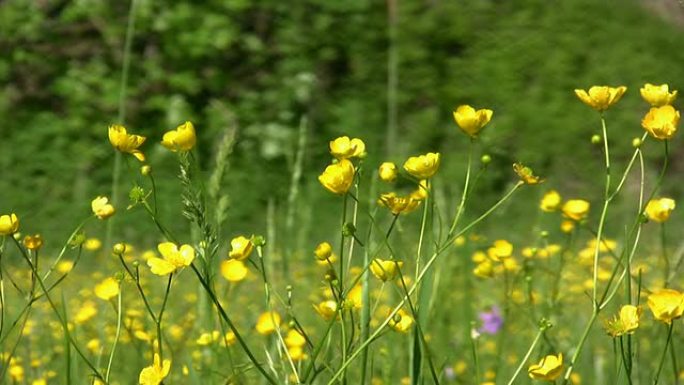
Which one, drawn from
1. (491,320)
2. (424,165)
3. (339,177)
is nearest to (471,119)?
(424,165)

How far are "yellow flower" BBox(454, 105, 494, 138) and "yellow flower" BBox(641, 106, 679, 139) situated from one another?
0.19 m

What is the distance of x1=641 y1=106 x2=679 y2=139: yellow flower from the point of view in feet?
4.31

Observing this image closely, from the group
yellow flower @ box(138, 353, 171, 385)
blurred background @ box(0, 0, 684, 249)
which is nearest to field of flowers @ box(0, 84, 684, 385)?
yellow flower @ box(138, 353, 171, 385)

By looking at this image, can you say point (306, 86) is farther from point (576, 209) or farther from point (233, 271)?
point (233, 271)

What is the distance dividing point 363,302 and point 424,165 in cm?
26

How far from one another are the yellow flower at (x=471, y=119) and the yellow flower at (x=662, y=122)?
19 cm

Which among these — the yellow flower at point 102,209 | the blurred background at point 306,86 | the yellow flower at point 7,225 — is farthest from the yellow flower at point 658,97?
the blurred background at point 306,86

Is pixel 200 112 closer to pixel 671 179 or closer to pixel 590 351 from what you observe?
pixel 671 179

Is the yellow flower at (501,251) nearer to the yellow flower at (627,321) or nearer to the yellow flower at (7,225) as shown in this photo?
the yellow flower at (627,321)

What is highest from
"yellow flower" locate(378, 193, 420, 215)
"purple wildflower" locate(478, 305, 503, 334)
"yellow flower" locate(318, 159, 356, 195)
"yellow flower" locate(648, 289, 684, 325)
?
"yellow flower" locate(318, 159, 356, 195)

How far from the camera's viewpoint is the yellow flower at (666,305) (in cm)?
121

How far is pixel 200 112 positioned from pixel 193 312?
3640mm

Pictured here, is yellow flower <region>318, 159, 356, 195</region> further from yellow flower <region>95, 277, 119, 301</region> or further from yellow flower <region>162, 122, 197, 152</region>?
yellow flower <region>95, 277, 119, 301</region>

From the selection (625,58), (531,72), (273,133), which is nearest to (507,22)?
(531,72)
